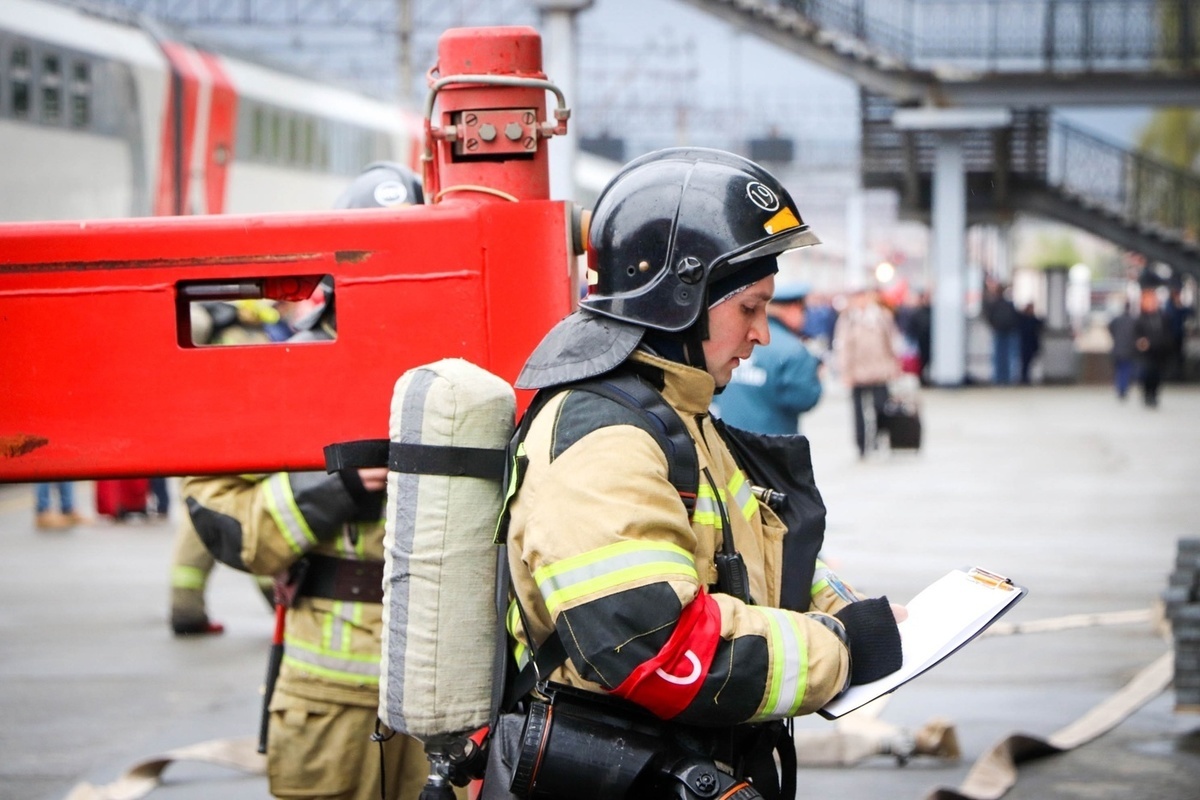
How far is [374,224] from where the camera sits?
2807 millimetres

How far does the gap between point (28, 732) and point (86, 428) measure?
442 cm

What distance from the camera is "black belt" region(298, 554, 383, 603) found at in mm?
3758

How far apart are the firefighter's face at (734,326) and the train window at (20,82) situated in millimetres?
16612

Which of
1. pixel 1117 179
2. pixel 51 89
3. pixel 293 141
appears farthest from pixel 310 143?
pixel 1117 179

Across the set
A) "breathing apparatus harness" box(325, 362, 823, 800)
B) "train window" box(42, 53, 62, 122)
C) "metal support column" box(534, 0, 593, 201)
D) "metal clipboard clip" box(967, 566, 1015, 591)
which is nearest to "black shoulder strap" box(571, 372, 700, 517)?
"breathing apparatus harness" box(325, 362, 823, 800)

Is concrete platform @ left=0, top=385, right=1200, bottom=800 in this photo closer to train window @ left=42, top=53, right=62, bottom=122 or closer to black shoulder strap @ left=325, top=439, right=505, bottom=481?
black shoulder strap @ left=325, top=439, right=505, bottom=481

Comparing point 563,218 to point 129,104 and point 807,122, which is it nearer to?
point 129,104

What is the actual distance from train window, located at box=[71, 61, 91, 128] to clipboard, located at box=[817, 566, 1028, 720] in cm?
1779

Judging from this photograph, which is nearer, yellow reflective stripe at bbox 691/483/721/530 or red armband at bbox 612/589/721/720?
red armband at bbox 612/589/721/720

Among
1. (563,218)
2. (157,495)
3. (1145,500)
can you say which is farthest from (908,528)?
(563,218)

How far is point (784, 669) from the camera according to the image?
236 cm

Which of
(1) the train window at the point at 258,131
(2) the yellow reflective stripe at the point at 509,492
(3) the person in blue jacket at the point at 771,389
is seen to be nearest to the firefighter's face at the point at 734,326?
(2) the yellow reflective stripe at the point at 509,492

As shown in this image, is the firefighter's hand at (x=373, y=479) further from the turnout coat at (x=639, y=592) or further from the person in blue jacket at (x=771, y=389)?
the person in blue jacket at (x=771, y=389)

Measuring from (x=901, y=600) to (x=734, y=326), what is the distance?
677cm
